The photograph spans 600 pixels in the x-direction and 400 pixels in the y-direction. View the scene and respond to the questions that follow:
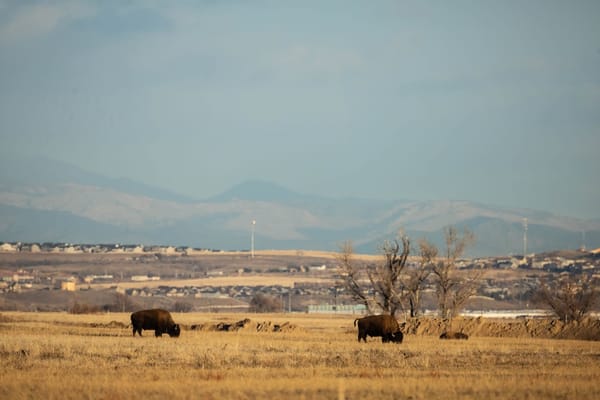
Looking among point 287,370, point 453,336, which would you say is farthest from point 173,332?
point 287,370

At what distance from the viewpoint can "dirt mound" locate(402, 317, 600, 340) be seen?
6259cm

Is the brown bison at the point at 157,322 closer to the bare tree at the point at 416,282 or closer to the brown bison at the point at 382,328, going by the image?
the brown bison at the point at 382,328

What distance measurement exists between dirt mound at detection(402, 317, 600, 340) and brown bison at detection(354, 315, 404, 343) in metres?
13.1

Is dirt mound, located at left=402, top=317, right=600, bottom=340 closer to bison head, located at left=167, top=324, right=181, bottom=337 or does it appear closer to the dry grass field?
the dry grass field

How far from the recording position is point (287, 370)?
3219 cm

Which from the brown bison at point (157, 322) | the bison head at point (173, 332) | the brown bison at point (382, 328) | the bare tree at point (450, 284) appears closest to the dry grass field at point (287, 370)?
the brown bison at point (382, 328)

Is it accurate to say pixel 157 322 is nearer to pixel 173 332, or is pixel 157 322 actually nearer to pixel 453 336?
pixel 173 332

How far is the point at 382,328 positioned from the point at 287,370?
57.9 feet

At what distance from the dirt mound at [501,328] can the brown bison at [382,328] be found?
13.1 meters

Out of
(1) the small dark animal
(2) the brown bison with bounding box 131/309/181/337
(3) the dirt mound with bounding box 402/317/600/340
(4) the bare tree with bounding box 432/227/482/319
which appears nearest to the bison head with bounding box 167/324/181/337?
(2) the brown bison with bounding box 131/309/181/337

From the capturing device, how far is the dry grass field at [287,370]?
85.1 ft

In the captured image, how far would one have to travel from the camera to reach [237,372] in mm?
31500

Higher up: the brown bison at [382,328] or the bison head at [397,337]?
the brown bison at [382,328]

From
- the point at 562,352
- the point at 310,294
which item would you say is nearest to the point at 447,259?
the point at 562,352
